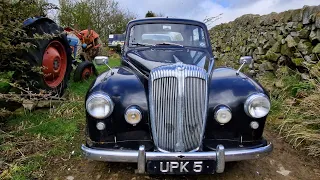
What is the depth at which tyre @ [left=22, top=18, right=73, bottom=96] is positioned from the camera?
3.75 metres

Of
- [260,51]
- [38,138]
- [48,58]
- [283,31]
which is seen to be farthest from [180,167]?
[260,51]

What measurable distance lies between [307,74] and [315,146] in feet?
5.88

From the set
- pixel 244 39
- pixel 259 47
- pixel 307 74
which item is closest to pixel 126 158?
pixel 307 74

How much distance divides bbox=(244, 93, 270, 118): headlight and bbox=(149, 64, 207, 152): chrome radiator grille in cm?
38

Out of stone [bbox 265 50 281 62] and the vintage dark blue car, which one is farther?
stone [bbox 265 50 281 62]

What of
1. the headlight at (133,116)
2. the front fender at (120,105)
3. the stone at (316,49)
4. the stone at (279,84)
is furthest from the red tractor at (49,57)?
the stone at (316,49)

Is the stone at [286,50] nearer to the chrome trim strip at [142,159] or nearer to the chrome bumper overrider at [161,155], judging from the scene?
the chrome bumper overrider at [161,155]

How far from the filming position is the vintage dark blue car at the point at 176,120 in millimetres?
2273

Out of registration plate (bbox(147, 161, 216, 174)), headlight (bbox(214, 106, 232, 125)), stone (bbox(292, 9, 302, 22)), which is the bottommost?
registration plate (bbox(147, 161, 216, 174))

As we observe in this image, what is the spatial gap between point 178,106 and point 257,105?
2.33 feet

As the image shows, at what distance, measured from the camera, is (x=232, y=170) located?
2885 mm

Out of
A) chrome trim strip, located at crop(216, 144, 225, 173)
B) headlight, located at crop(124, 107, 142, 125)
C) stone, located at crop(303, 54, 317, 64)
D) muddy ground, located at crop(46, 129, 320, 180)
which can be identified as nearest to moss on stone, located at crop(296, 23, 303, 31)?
stone, located at crop(303, 54, 317, 64)

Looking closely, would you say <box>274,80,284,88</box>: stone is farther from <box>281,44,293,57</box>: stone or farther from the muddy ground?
the muddy ground

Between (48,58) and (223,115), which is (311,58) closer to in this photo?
(223,115)
